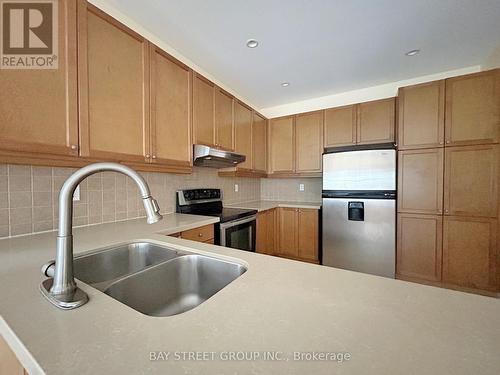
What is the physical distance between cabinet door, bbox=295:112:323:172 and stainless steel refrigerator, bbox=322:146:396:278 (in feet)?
1.33

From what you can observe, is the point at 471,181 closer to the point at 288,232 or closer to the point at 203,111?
the point at 288,232

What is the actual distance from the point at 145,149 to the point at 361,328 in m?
1.58

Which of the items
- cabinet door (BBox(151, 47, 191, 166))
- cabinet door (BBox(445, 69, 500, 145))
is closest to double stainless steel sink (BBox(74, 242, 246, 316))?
cabinet door (BBox(151, 47, 191, 166))

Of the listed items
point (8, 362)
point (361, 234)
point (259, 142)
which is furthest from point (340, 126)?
point (8, 362)

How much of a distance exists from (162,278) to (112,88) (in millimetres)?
1203

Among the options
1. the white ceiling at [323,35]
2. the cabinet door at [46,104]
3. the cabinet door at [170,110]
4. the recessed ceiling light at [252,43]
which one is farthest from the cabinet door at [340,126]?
the cabinet door at [46,104]

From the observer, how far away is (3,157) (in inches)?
36.8

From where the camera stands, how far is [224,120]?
2.38 metres

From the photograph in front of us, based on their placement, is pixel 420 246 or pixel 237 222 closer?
pixel 237 222

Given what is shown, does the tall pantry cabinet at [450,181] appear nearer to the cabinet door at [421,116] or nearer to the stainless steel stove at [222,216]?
the cabinet door at [421,116]

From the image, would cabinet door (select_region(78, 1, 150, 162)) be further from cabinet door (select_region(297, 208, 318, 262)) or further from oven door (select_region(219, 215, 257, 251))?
cabinet door (select_region(297, 208, 318, 262))

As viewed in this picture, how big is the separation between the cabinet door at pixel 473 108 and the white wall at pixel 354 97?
51 cm

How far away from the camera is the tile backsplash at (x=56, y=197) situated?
44.6 inches

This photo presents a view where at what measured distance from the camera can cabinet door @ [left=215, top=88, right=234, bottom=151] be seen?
226 cm
